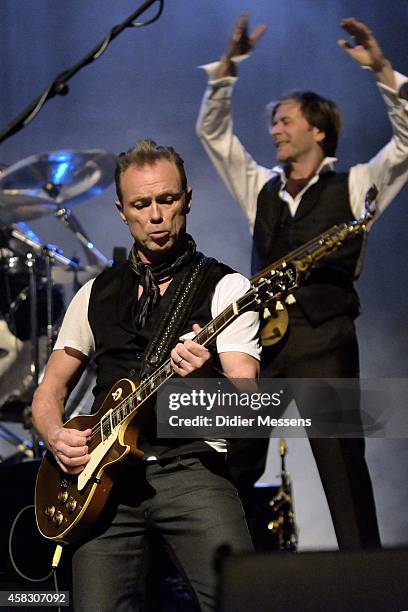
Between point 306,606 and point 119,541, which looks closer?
point 306,606

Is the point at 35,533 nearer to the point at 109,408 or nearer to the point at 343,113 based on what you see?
the point at 109,408

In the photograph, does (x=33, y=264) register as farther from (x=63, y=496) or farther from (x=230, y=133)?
(x=63, y=496)

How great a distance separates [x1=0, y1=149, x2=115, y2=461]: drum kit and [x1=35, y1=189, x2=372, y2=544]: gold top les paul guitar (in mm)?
1478

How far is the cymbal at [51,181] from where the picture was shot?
4.29m

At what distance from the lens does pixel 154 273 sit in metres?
2.93

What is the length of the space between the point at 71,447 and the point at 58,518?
22 centimetres

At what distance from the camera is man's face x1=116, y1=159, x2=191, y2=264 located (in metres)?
2.90

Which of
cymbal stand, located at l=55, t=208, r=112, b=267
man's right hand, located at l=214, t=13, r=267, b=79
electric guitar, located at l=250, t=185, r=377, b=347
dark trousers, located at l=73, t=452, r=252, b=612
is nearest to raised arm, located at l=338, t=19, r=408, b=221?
electric guitar, located at l=250, t=185, r=377, b=347

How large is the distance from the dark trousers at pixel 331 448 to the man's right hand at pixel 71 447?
110cm

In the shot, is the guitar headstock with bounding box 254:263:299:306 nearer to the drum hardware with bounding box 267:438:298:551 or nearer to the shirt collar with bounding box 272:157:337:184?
the shirt collar with bounding box 272:157:337:184

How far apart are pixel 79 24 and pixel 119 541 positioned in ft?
8.20

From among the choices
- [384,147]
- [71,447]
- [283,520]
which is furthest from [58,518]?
[384,147]

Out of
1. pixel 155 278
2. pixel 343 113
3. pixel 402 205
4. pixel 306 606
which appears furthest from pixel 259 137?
pixel 306 606

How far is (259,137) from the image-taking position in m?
4.04
